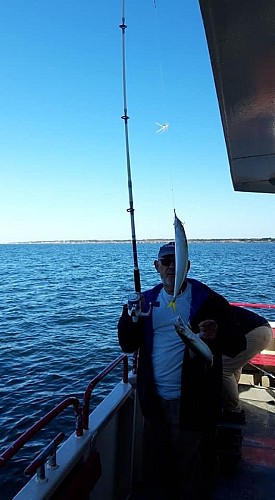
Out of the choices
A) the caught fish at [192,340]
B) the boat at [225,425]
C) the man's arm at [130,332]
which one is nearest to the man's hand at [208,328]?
the caught fish at [192,340]

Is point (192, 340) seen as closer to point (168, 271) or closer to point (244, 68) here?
point (168, 271)

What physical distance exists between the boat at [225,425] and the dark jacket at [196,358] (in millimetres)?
566

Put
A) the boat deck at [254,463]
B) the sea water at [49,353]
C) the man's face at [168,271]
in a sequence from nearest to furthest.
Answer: the man's face at [168,271] < the boat deck at [254,463] < the sea water at [49,353]

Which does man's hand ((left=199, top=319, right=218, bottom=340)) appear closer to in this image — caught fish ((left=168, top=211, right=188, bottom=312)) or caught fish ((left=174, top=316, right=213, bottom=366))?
caught fish ((left=174, top=316, right=213, bottom=366))

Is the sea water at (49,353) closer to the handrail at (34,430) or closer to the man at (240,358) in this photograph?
the man at (240,358)

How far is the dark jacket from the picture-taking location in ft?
9.85

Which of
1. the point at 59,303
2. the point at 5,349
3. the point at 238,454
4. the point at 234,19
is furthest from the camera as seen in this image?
the point at 59,303

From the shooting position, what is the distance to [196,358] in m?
2.99

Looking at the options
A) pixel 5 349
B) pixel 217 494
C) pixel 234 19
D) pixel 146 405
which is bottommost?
pixel 5 349

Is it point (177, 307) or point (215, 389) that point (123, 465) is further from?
point (177, 307)

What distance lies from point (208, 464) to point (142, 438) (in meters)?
1.07

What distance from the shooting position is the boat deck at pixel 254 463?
3.88 metres

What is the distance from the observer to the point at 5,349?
46.0ft

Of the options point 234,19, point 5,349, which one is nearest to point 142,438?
point 234,19
